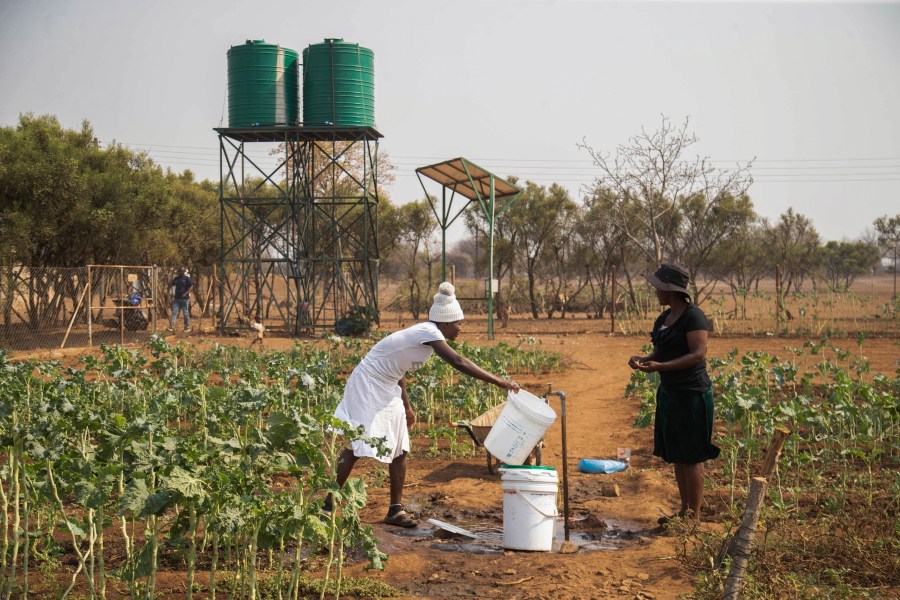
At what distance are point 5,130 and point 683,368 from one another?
18.7 meters

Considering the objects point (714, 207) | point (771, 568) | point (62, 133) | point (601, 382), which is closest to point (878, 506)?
point (771, 568)

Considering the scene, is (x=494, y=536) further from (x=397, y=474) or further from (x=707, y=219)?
(x=707, y=219)

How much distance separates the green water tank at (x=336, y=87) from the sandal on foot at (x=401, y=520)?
16.5 m

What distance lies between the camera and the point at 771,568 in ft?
14.9

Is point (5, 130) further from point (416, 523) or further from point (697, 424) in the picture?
point (697, 424)

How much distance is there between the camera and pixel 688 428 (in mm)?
5727

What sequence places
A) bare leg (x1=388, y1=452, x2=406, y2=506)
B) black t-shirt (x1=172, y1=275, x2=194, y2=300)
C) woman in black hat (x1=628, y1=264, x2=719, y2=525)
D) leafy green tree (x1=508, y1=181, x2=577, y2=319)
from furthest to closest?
leafy green tree (x1=508, y1=181, x2=577, y2=319) < black t-shirt (x1=172, y1=275, x2=194, y2=300) < bare leg (x1=388, y1=452, x2=406, y2=506) < woman in black hat (x1=628, y1=264, x2=719, y2=525)

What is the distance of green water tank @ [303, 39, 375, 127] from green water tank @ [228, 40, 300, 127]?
64 centimetres

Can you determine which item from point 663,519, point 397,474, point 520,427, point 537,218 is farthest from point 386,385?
point 537,218

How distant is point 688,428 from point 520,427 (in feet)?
3.68

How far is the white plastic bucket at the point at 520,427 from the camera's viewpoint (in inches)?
219

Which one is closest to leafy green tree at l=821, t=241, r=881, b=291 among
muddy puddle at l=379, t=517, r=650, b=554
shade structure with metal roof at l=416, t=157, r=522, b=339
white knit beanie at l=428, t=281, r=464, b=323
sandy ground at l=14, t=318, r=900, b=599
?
shade structure with metal roof at l=416, t=157, r=522, b=339

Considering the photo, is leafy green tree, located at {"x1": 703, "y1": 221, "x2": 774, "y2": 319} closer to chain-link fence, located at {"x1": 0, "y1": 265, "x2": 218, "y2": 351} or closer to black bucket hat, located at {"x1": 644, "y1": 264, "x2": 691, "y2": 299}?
chain-link fence, located at {"x1": 0, "y1": 265, "x2": 218, "y2": 351}

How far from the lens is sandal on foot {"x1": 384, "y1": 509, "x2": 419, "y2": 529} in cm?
613
